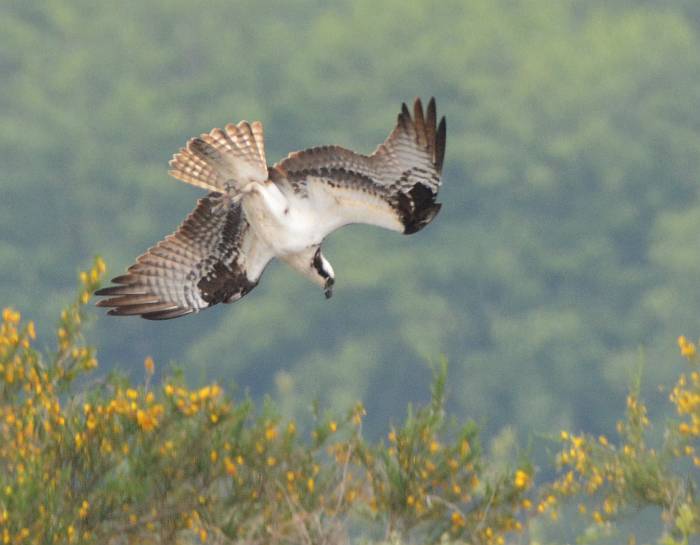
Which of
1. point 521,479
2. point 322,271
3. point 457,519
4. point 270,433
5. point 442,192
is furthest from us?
point 442,192

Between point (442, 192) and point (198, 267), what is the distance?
63635 millimetres

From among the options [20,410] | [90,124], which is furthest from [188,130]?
[20,410]

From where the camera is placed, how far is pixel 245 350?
239 feet

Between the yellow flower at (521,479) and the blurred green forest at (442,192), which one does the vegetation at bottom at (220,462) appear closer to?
the yellow flower at (521,479)

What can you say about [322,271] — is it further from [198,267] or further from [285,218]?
[198,267]

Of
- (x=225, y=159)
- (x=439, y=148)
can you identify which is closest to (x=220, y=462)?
(x=225, y=159)

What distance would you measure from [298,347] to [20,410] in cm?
6284

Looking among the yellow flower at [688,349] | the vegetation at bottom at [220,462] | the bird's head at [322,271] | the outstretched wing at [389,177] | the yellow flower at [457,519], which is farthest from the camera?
the yellow flower at [688,349]

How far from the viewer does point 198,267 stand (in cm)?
1195

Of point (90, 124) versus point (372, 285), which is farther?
point (90, 124)

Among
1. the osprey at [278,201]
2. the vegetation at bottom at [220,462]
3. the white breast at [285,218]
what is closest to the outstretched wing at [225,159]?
the osprey at [278,201]

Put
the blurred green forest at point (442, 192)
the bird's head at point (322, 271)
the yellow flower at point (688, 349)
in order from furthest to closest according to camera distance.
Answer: the blurred green forest at point (442, 192)
the yellow flower at point (688, 349)
the bird's head at point (322, 271)

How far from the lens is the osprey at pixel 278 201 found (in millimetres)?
11039

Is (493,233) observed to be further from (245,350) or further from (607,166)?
(245,350)
